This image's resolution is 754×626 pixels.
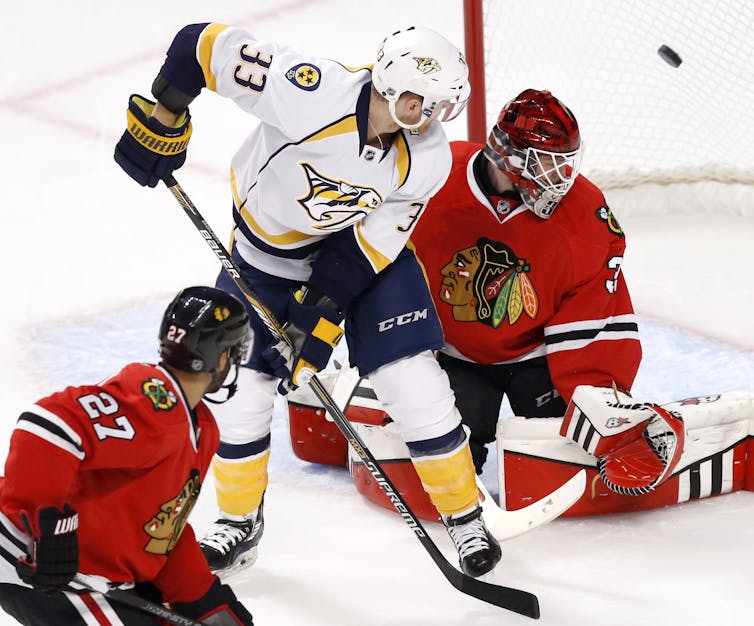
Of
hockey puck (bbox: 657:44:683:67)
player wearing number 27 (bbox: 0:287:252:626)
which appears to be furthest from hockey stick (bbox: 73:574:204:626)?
hockey puck (bbox: 657:44:683:67)

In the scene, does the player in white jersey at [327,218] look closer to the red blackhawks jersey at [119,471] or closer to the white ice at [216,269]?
the white ice at [216,269]

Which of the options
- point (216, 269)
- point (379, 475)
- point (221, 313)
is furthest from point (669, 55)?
point (221, 313)

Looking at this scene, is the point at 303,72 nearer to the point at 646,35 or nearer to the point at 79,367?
the point at 79,367

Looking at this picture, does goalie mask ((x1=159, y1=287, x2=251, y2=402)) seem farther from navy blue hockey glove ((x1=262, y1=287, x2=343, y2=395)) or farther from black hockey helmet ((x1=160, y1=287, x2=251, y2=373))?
navy blue hockey glove ((x1=262, y1=287, x2=343, y2=395))

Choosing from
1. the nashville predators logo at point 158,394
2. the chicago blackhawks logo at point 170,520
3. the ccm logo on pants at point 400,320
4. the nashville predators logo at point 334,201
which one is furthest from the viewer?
the ccm logo on pants at point 400,320

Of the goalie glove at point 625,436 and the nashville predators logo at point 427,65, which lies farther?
the goalie glove at point 625,436

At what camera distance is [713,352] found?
145 inches

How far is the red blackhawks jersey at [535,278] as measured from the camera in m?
2.84

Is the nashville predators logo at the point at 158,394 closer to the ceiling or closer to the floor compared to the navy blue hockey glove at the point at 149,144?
closer to the floor

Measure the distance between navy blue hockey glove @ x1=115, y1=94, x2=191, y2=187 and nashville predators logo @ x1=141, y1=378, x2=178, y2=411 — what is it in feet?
2.48

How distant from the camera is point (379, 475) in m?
2.60

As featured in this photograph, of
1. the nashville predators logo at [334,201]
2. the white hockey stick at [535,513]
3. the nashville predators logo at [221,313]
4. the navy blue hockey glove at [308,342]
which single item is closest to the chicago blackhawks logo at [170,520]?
the nashville predators logo at [221,313]

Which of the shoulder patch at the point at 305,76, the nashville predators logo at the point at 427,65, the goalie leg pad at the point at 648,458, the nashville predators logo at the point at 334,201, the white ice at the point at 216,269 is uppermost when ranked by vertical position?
the nashville predators logo at the point at 427,65

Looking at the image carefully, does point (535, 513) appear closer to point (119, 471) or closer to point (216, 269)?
point (119, 471)
